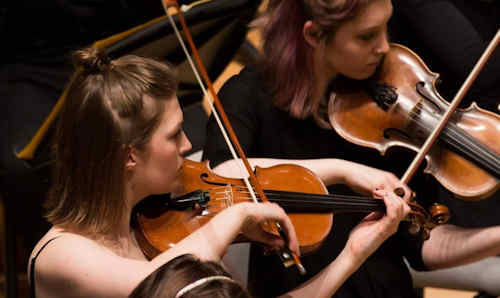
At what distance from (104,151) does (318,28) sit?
0.51m

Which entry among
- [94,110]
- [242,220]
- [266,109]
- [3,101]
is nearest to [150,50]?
[266,109]

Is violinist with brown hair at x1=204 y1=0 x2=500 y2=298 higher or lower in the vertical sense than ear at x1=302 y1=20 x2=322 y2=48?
lower

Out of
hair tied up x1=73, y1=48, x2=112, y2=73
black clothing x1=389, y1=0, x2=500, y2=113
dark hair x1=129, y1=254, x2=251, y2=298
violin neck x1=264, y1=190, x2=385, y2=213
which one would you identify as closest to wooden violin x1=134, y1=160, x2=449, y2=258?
violin neck x1=264, y1=190, x2=385, y2=213

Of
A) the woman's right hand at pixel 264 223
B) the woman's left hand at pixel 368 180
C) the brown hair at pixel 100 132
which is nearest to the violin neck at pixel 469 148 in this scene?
the woman's left hand at pixel 368 180

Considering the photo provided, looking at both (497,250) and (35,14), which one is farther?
(35,14)

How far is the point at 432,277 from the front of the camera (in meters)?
1.38

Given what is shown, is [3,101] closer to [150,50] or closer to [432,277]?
[150,50]

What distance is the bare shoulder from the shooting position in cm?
89

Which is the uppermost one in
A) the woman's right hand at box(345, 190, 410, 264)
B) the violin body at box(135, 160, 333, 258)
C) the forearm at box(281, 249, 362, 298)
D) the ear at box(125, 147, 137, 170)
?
the ear at box(125, 147, 137, 170)

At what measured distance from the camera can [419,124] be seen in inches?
48.4

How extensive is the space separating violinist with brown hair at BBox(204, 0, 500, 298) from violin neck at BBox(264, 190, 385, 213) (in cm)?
10

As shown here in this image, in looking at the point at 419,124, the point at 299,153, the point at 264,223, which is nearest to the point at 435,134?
the point at 419,124

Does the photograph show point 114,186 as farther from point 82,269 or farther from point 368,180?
point 368,180

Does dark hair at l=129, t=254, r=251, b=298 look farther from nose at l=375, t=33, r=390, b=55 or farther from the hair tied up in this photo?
nose at l=375, t=33, r=390, b=55
